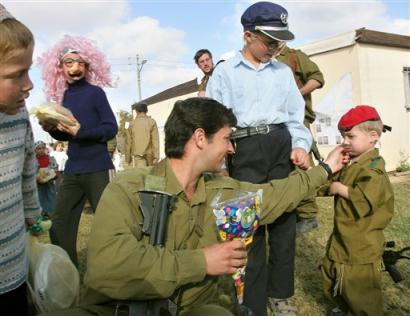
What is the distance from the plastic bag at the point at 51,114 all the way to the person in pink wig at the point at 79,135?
0.66 feet

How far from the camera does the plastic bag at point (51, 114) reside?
3.05 metres

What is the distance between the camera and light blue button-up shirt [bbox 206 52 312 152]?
121 inches

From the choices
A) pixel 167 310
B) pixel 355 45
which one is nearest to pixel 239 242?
pixel 167 310

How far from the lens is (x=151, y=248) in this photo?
6.42 ft

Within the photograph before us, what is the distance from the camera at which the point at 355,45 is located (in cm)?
1066

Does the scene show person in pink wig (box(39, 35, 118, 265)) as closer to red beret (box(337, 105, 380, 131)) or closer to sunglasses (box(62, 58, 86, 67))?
sunglasses (box(62, 58, 86, 67))

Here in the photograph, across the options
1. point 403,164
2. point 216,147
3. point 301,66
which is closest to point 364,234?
point 216,147

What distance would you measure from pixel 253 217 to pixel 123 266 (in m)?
0.59

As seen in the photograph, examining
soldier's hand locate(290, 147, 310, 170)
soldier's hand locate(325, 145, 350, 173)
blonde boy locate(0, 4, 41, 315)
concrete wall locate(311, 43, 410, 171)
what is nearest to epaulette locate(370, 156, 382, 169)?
soldier's hand locate(325, 145, 350, 173)

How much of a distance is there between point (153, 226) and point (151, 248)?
10cm

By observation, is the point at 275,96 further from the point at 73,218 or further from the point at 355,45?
the point at 355,45

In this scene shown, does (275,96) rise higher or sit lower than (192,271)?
higher

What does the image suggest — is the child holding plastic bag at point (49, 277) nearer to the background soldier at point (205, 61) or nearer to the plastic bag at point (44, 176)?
the background soldier at point (205, 61)

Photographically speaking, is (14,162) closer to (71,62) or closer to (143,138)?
(71,62)
